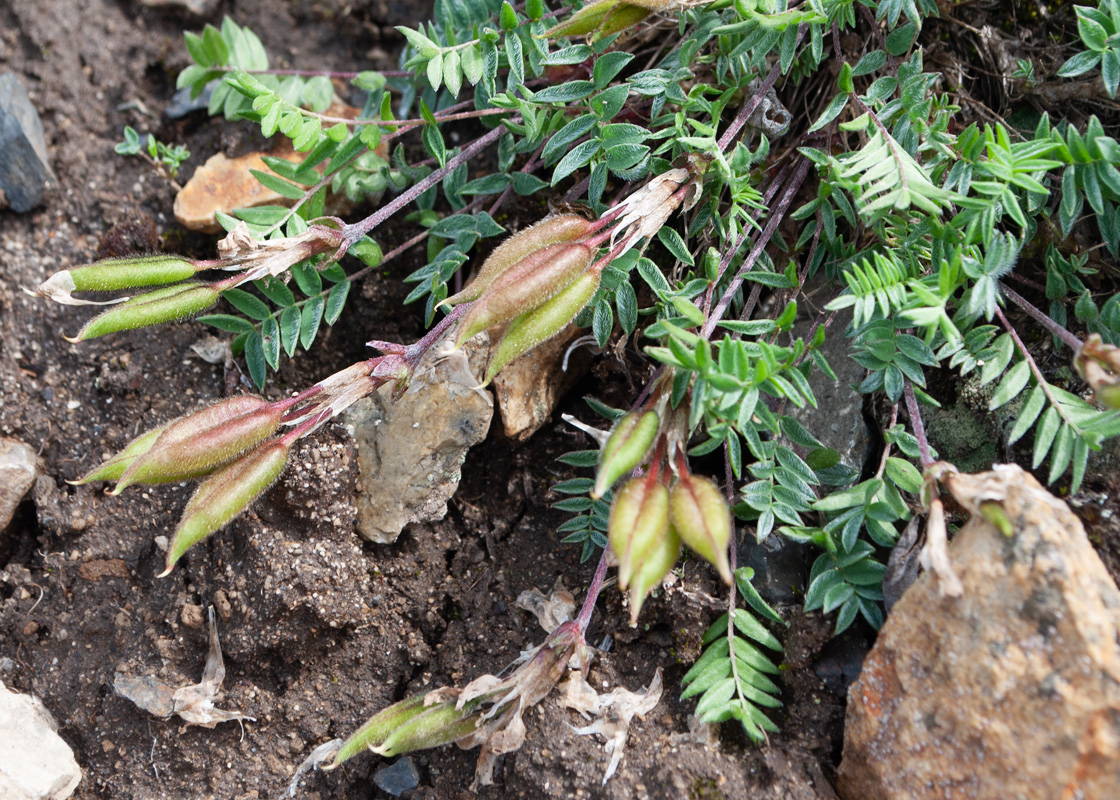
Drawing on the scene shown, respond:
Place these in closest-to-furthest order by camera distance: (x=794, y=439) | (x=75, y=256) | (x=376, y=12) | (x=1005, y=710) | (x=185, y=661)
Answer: (x=1005, y=710) < (x=794, y=439) < (x=185, y=661) < (x=75, y=256) < (x=376, y=12)

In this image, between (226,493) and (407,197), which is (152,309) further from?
(407,197)

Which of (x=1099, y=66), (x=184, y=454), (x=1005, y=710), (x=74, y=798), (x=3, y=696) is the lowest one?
(x=74, y=798)

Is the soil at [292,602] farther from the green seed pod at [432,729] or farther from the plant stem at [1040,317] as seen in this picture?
the plant stem at [1040,317]

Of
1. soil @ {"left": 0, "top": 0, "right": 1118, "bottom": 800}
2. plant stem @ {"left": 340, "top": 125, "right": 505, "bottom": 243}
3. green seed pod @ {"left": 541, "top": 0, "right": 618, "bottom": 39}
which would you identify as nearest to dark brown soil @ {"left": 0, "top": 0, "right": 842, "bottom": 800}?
soil @ {"left": 0, "top": 0, "right": 1118, "bottom": 800}

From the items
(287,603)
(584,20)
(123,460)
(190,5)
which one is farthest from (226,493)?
(190,5)

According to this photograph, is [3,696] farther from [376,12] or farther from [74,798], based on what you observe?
[376,12]

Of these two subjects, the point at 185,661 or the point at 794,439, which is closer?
the point at 794,439

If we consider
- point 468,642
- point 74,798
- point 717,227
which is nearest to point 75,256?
point 74,798
